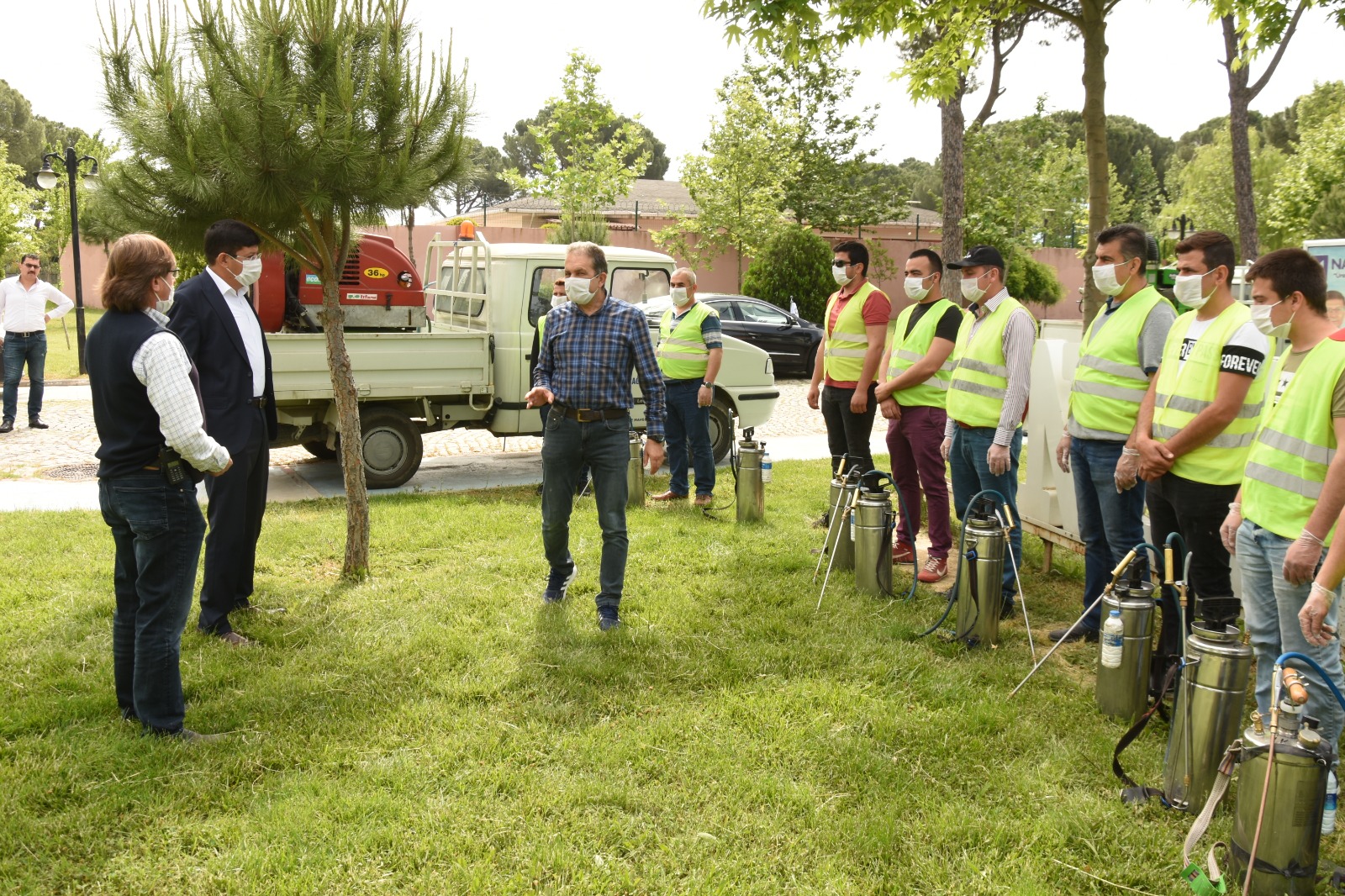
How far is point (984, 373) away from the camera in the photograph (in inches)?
226

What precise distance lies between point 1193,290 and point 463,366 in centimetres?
649

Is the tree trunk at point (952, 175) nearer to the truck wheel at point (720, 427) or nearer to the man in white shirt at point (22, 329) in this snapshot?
the truck wheel at point (720, 427)

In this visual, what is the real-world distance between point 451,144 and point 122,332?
2793 millimetres

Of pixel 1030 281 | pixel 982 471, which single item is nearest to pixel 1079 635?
pixel 982 471

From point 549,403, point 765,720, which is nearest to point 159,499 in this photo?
point 549,403

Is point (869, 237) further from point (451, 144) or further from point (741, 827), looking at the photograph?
point (741, 827)

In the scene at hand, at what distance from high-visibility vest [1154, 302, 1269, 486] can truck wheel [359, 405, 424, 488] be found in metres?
6.70

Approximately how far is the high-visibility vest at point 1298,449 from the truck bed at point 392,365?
709 centimetres

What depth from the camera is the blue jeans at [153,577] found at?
3.76m

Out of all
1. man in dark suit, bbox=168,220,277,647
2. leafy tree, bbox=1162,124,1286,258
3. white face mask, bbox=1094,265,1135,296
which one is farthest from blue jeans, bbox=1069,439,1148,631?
leafy tree, bbox=1162,124,1286,258

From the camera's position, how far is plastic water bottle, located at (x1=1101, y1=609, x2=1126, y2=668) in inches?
163

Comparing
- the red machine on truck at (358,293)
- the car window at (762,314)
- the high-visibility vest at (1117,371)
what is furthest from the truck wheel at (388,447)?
the car window at (762,314)

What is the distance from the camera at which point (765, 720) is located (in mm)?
4305

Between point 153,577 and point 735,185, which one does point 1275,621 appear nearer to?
point 153,577
